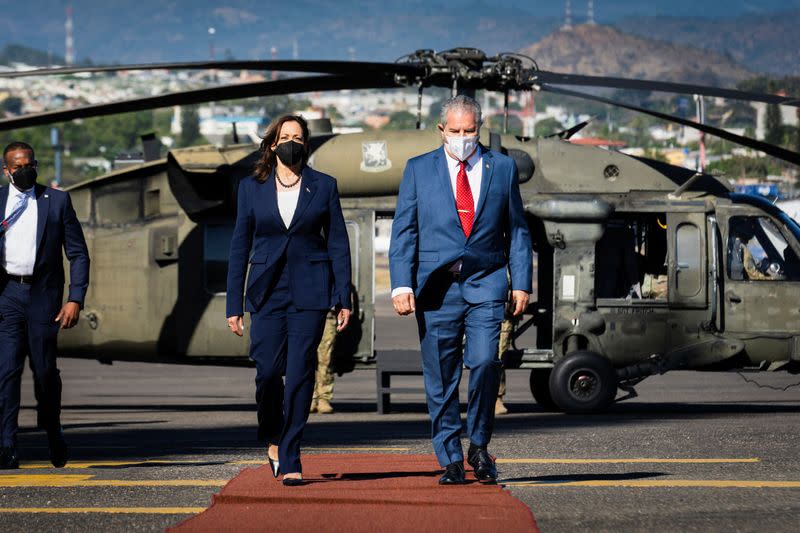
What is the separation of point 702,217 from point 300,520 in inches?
358

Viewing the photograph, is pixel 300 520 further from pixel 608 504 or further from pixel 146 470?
pixel 146 470

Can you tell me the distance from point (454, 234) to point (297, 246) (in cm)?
86

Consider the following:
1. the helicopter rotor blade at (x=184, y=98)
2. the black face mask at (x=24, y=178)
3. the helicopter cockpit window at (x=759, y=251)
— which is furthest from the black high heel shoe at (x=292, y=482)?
the helicopter cockpit window at (x=759, y=251)

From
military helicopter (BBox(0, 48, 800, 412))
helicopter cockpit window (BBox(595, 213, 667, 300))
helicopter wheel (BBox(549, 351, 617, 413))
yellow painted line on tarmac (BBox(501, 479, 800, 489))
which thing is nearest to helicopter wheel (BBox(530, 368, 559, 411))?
military helicopter (BBox(0, 48, 800, 412))

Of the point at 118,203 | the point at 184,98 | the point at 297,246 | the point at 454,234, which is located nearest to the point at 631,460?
the point at 454,234

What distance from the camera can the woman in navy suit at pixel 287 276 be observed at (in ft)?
26.8

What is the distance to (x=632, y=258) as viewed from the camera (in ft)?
51.6

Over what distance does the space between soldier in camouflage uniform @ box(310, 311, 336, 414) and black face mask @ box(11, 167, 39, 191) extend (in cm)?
597

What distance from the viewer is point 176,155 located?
15531 millimetres

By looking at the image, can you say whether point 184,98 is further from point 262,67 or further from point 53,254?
point 53,254

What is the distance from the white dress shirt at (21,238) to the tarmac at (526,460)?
1.27 meters

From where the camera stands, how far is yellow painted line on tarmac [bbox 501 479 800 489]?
26.8 ft

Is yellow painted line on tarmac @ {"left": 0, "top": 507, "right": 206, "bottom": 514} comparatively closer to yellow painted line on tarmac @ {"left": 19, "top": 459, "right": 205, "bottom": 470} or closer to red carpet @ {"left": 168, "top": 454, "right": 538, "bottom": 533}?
red carpet @ {"left": 168, "top": 454, "right": 538, "bottom": 533}

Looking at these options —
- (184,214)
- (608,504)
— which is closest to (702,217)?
(184,214)
